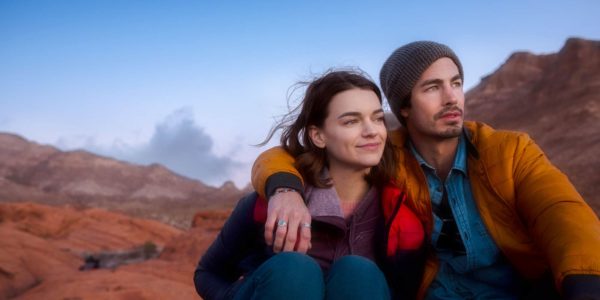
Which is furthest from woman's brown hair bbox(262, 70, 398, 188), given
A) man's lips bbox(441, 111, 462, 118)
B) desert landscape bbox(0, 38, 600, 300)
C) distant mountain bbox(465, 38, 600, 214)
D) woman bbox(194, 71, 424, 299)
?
distant mountain bbox(465, 38, 600, 214)

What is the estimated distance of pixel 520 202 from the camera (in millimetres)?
2404

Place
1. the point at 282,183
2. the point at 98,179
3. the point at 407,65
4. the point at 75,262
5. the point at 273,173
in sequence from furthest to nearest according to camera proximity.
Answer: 1. the point at 98,179
2. the point at 75,262
3. the point at 407,65
4. the point at 273,173
5. the point at 282,183

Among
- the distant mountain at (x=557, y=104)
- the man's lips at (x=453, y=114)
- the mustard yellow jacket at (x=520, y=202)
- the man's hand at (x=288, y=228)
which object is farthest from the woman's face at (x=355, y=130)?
the distant mountain at (x=557, y=104)

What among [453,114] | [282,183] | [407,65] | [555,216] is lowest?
[555,216]

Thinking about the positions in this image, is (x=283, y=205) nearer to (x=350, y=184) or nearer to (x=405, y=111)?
(x=350, y=184)

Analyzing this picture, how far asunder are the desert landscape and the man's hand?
14.5 ft

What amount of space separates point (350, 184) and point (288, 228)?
0.82m

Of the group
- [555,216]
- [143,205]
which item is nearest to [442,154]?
[555,216]

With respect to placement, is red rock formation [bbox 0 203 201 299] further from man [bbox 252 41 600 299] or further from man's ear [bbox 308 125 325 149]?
man [bbox 252 41 600 299]

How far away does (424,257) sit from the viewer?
2695 millimetres

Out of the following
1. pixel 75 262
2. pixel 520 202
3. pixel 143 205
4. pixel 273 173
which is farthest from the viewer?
pixel 143 205

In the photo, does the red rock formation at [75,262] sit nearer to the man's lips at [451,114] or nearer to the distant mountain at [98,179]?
the man's lips at [451,114]

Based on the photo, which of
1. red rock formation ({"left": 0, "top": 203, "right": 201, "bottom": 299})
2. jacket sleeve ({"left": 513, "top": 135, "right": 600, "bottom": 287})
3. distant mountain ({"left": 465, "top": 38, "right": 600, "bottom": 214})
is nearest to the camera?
jacket sleeve ({"left": 513, "top": 135, "right": 600, "bottom": 287})

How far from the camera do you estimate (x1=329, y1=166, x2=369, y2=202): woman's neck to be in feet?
9.65
